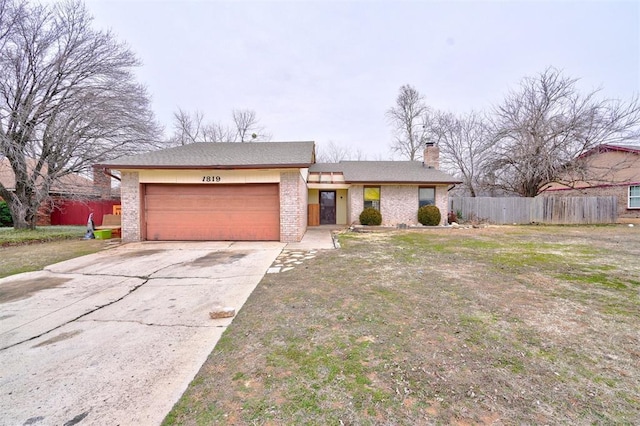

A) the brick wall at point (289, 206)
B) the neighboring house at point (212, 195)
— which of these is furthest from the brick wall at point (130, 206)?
the brick wall at point (289, 206)

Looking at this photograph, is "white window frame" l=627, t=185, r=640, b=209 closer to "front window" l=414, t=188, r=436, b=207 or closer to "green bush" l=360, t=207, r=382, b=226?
"front window" l=414, t=188, r=436, b=207

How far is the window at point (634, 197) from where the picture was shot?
54.1ft

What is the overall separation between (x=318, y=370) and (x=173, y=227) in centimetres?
891

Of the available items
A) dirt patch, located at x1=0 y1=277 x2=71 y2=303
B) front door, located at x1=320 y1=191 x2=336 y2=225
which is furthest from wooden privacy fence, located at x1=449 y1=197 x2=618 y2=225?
dirt patch, located at x1=0 y1=277 x2=71 y2=303

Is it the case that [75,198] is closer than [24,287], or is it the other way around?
[24,287]

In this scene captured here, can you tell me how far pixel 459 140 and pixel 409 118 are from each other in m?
5.28

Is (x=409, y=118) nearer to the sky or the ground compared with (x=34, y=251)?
nearer to the sky

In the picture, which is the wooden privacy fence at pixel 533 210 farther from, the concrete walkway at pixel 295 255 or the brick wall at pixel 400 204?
the concrete walkway at pixel 295 255

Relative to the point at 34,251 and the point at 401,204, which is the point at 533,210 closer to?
the point at 401,204

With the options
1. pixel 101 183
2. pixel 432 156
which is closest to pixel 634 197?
pixel 432 156

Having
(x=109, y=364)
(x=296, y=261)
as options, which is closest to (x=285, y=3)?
(x=296, y=261)

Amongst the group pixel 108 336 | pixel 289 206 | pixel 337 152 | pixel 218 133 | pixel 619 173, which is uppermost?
pixel 218 133

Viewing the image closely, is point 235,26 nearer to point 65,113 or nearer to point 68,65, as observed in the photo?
point 68,65

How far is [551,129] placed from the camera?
16.3 metres
